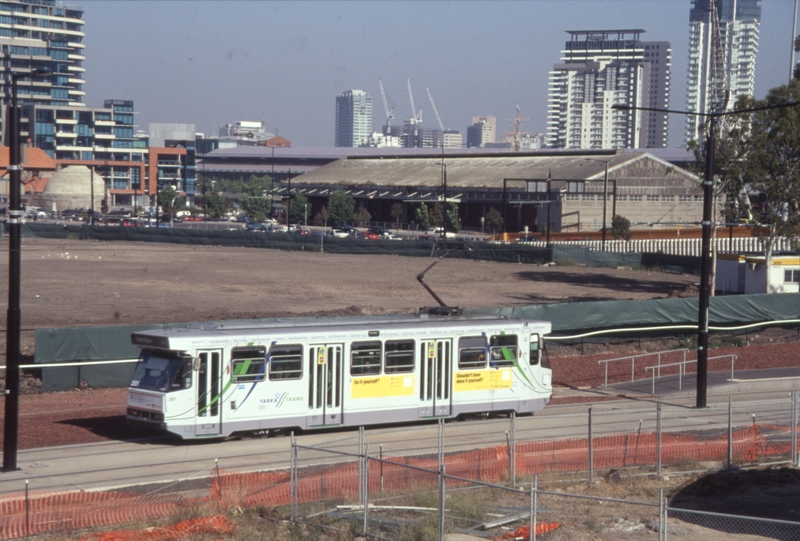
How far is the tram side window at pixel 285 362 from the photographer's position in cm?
2122

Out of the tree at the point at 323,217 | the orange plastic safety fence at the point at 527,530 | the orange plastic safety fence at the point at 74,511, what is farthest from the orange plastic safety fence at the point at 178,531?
the tree at the point at 323,217

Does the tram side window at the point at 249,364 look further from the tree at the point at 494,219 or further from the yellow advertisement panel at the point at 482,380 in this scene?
the tree at the point at 494,219

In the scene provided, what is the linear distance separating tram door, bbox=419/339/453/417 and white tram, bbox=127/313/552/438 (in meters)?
0.02

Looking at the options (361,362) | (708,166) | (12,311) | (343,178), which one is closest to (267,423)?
(361,362)

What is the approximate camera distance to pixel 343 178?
14300 cm

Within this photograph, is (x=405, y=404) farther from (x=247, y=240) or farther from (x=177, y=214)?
(x=177, y=214)

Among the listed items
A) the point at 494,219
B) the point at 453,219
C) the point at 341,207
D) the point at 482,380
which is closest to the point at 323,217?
the point at 341,207

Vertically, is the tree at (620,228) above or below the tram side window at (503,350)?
above

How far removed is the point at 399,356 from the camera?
22.6m

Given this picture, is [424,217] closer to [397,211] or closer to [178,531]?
[397,211]

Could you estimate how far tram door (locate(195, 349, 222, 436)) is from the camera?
20.4 metres

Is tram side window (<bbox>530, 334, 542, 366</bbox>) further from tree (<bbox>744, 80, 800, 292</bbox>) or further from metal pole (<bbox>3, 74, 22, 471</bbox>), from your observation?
tree (<bbox>744, 80, 800, 292</bbox>)

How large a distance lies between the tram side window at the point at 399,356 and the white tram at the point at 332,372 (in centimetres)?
2

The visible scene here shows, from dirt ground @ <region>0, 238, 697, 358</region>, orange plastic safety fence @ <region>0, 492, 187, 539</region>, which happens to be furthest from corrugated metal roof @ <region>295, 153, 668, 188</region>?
orange plastic safety fence @ <region>0, 492, 187, 539</region>
